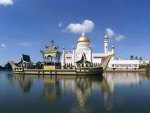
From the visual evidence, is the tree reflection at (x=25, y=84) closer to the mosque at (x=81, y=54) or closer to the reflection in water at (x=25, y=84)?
the reflection in water at (x=25, y=84)

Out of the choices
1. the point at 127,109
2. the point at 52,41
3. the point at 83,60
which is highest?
the point at 52,41

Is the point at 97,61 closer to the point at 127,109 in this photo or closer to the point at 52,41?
the point at 52,41

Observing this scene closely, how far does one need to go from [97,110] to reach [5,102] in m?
7.69

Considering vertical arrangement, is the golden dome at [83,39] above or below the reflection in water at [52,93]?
above

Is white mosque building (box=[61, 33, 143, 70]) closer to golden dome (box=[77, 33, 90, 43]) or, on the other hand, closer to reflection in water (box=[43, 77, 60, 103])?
golden dome (box=[77, 33, 90, 43])

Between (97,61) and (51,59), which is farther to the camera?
(97,61)

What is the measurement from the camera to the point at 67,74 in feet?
201

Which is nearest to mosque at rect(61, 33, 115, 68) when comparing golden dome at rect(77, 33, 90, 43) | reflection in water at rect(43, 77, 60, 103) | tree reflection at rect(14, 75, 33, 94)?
golden dome at rect(77, 33, 90, 43)

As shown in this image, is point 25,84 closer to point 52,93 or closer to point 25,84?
point 25,84

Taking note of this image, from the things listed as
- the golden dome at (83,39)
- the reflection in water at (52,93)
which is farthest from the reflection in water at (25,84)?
the golden dome at (83,39)

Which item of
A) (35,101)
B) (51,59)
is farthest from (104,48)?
(35,101)

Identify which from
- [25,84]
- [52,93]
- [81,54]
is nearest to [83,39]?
[81,54]

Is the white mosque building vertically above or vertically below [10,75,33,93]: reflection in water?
above

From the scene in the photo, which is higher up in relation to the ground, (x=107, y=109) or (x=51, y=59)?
(x=51, y=59)
